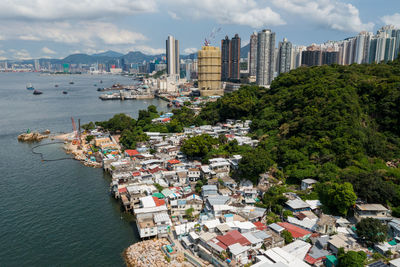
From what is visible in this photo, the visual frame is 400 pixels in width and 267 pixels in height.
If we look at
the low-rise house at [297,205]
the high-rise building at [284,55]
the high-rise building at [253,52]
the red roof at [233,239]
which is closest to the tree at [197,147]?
the low-rise house at [297,205]

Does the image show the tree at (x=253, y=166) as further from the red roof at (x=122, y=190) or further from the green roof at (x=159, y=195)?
the red roof at (x=122, y=190)

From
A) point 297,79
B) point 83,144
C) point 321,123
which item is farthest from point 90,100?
point 321,123

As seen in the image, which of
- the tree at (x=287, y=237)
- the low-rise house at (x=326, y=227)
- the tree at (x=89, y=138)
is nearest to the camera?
the tree at (x=287, y=237)

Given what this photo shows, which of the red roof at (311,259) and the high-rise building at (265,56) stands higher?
the high-rise building at (265,56)

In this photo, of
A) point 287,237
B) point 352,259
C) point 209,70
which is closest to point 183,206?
point 287,237

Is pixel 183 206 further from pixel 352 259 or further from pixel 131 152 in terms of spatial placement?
pixel 131 152
